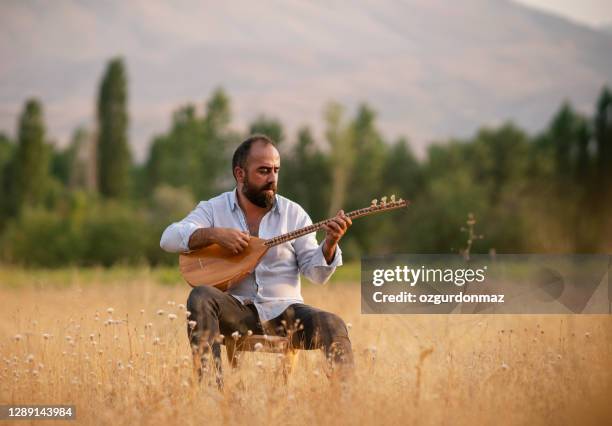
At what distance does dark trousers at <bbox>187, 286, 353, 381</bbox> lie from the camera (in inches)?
183

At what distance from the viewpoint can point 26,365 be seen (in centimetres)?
549

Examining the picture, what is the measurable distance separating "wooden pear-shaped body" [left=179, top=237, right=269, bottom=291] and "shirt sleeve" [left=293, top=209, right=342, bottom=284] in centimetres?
25

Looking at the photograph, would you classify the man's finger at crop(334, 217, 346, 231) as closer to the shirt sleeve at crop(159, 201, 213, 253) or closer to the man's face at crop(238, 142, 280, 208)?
the man's face at crop(238, 142, 280, 208)

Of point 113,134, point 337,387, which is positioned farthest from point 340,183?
point 337,387

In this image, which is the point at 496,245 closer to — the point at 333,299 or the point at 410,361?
the point at 333,299

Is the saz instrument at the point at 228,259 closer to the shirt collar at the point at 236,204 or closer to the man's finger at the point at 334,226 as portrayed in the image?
the man's finger at the point at 334,226

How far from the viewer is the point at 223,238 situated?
16.8ft

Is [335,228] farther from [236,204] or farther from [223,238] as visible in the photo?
[236,204]

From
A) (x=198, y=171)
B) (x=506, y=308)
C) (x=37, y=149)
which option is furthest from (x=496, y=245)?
(x=506, y=308)

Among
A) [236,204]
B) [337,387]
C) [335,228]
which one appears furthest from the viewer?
[236,204]

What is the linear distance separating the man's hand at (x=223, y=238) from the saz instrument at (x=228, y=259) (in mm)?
66

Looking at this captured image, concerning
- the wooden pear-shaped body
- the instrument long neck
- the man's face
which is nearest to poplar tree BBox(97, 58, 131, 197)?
the wooden pear-shaped body

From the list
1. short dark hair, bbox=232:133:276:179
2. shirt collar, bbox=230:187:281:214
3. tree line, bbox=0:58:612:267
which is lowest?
shirt collar, bbox=230:187:281:214

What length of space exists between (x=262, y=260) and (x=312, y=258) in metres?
0.36
